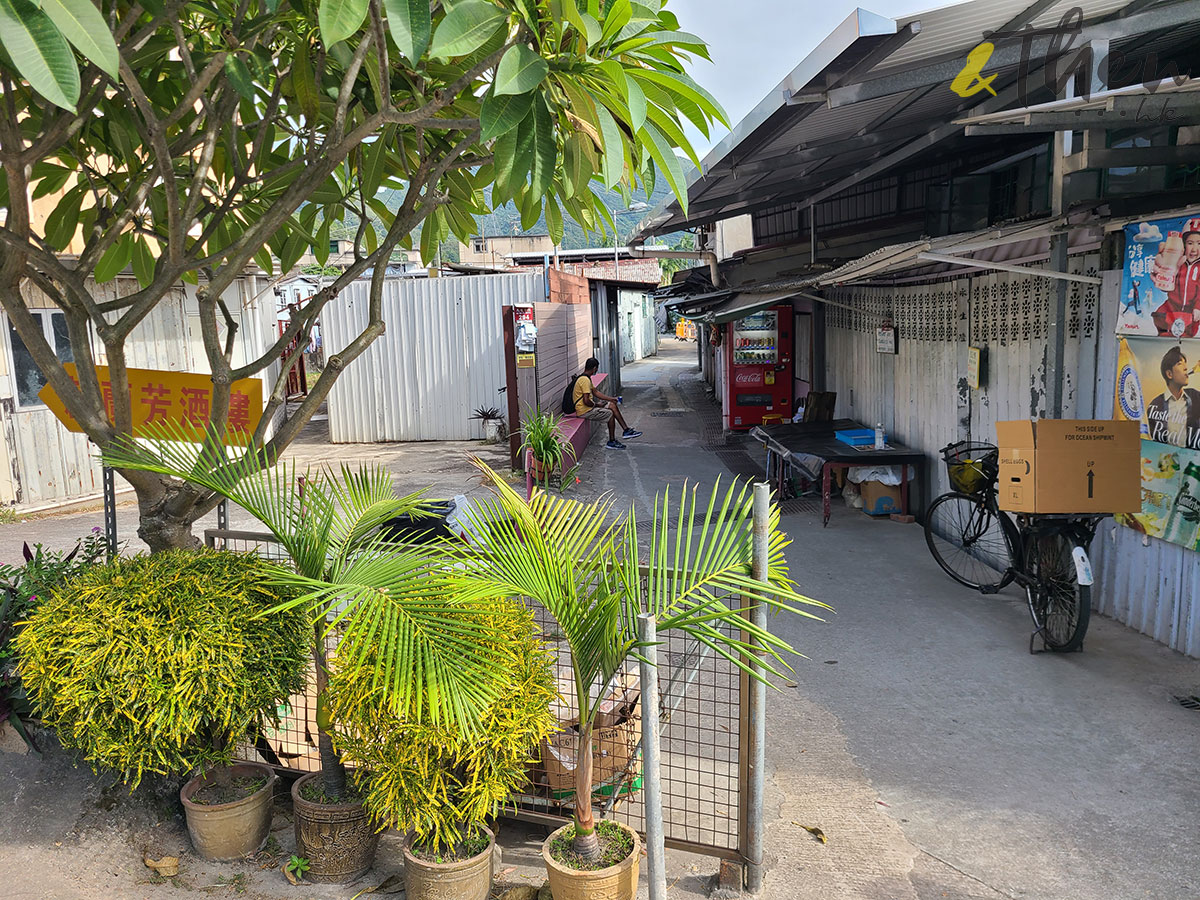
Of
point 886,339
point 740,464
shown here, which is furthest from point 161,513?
point 740,464

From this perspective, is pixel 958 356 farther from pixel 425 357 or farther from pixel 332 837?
pixel 425 357

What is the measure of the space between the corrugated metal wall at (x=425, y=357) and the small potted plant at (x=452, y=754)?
12810mm

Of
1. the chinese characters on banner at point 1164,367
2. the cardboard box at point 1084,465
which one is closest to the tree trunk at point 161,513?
the cardboard box at point 1084,465

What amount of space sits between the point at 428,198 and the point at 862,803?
11.8 feet

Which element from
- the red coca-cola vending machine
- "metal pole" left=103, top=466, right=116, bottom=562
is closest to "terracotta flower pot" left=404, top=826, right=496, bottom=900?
"metal pole" left=103, top=466, right=116, bottom=562

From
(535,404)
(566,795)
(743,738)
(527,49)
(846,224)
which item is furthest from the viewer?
(846,224)

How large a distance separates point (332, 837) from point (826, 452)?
7.20 m

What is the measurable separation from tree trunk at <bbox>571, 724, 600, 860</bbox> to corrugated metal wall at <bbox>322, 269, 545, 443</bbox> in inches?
510

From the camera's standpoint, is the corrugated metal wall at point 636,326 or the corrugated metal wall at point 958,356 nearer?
the corrugated metal wall at point 958,356

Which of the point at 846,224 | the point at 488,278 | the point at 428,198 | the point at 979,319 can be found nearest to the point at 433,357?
the point at 488,278

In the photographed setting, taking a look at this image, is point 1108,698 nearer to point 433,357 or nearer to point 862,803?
point 862,803

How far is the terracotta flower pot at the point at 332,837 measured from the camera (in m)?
3.68

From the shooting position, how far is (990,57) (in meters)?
5.46

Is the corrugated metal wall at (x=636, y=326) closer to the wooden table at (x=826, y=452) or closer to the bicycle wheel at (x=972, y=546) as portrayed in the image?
the wooden table at (x=826, y=452)
